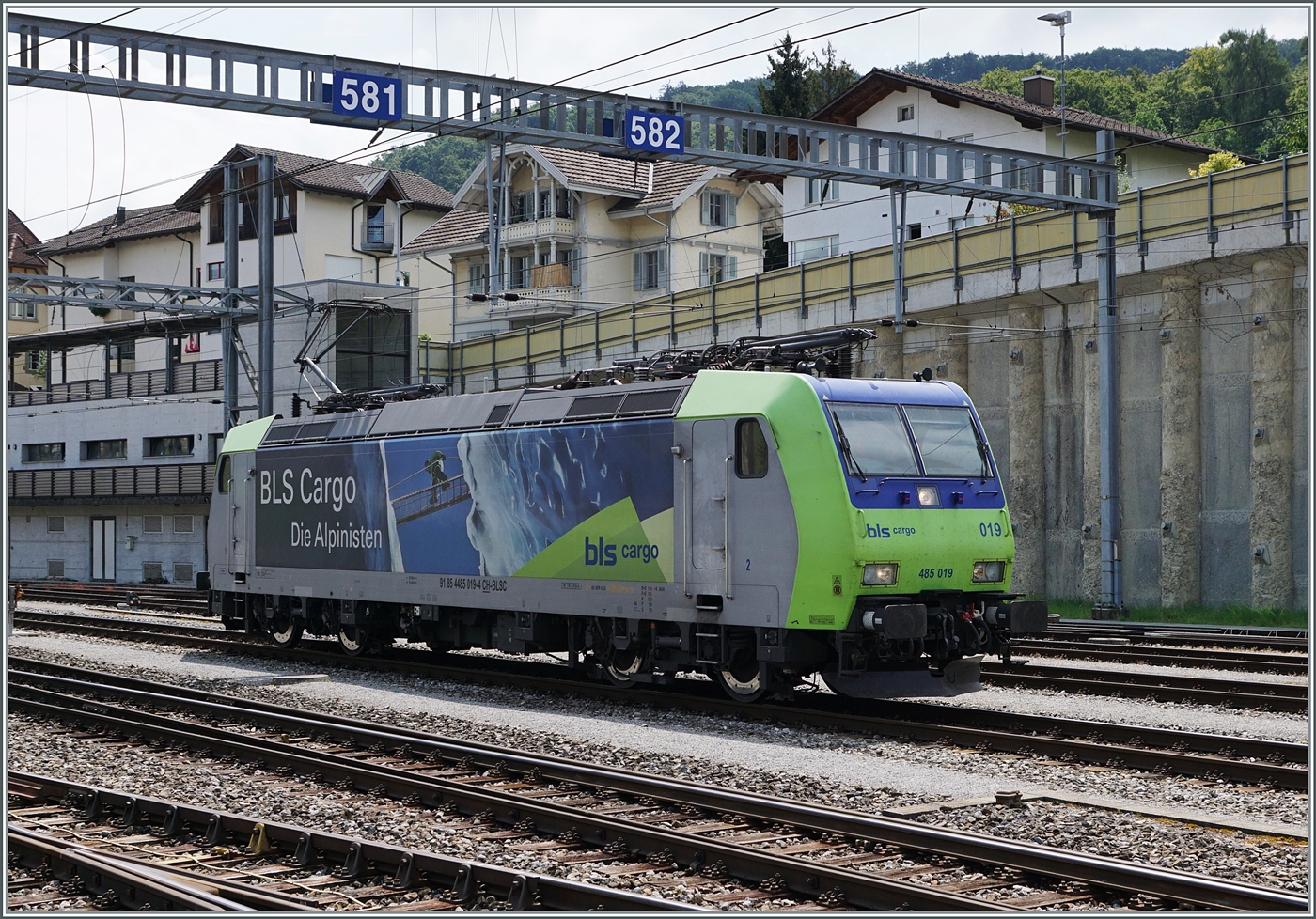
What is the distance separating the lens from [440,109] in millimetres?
18484

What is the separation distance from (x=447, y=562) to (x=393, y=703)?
282cm

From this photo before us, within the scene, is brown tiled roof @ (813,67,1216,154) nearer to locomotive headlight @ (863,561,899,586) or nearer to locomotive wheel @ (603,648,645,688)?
locomotive wheel @ (603,648,645,688)

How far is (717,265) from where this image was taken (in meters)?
59.8

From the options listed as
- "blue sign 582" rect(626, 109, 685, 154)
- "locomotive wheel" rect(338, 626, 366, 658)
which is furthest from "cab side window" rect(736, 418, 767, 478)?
"locomotive wheel" rect(338, 626, 366, 658)

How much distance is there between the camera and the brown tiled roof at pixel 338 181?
63.3 meters

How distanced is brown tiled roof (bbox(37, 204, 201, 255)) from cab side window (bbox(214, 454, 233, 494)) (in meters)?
46.0

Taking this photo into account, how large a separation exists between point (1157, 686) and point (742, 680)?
4.62 m

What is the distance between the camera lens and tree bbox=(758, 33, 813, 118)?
237ft

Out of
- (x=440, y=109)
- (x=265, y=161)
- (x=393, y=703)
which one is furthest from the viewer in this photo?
(x=265, y=161)

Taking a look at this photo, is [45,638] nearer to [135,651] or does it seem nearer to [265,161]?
[135,651]

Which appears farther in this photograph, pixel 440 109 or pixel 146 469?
pixel 146 469

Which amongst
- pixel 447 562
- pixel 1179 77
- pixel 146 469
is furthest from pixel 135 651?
pixel 1179 77

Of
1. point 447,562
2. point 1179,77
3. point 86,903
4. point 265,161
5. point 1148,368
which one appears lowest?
point 86,903

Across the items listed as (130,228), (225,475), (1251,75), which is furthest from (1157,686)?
(1251,75)
